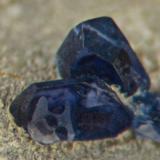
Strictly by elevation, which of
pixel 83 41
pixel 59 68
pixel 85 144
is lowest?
pixel 85 144

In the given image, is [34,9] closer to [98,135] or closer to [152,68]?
[152,68]

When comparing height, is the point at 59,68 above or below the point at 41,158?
above

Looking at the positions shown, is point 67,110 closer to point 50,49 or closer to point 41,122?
point 41,122

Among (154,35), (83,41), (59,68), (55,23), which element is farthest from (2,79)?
(154,35)

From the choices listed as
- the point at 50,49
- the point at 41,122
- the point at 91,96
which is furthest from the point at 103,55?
the point at 50,49

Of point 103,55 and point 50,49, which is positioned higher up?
point 103,55

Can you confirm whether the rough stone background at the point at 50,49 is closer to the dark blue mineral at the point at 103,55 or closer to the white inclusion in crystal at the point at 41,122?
the white inclusion in crystal at the point at 41,122

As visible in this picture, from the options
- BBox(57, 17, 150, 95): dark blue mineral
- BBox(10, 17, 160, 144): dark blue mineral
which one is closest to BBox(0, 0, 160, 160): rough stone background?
BBox(10, 17, 160, 144): dark blue mineral

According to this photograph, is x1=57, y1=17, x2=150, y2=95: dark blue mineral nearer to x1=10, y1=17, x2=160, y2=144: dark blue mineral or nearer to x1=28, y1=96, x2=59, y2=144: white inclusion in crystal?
x1=10, y1=17, x2=160, y2=144: dark blue mineral
